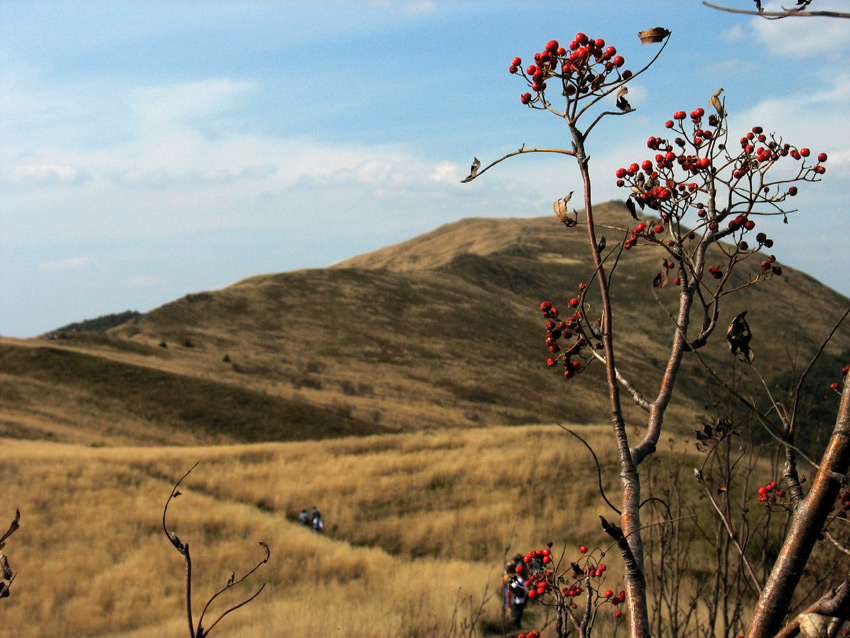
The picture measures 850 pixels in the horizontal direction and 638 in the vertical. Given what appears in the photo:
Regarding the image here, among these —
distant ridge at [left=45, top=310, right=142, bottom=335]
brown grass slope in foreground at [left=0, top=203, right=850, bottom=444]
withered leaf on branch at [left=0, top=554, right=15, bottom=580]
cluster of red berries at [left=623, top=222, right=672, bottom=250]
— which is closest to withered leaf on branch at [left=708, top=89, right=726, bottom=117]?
cluster of red berries at [left=623, top=222, right=672, bottom=250]

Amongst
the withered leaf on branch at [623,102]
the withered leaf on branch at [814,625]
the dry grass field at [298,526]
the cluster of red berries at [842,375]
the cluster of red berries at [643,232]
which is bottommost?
the dry grass field at [298,526]

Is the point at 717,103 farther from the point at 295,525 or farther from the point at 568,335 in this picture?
the point at 295,525

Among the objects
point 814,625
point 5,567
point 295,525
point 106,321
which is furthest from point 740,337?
point 106,321

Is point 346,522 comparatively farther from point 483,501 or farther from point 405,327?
point 405,327

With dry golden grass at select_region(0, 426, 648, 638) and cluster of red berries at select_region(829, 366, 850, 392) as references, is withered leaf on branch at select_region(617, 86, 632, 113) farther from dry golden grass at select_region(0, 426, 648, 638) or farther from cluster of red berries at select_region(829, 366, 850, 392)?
dry golden grass at select_region(0, 426, 648, 638)

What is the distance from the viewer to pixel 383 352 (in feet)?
210

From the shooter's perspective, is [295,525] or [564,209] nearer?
[564,209]

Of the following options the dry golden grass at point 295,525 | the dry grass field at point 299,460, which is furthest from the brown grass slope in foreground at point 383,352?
the dry golden grass at point 295,525

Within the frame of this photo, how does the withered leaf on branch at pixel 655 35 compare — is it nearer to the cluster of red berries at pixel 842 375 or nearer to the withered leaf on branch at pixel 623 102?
the withered leaf on branch at pixel 623 102

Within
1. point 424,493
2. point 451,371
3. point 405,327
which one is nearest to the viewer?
point 424,493

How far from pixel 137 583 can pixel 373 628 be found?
24.2ft

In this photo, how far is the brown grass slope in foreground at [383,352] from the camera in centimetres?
3869

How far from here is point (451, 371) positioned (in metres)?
61.6

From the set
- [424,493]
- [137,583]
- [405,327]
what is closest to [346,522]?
[424,493]
